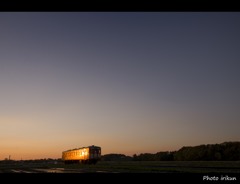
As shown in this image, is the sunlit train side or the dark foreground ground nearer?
the dark foreground ground

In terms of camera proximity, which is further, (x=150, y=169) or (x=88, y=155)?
(x=88, y=155)

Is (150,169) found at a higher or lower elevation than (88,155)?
lower

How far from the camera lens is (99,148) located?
5794 centimetres

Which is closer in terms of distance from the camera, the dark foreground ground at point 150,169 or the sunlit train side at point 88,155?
the dark foreground ground at point 150,169

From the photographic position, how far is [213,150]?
229 ft

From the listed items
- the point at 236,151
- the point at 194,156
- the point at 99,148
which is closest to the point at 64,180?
the point at 99,148
